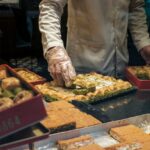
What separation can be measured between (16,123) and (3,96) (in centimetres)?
13

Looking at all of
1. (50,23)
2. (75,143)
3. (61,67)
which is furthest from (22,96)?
(50,23)

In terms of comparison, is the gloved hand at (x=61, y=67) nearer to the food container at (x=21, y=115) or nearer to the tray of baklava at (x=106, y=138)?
the tray of baklava at (x=106, y=138)

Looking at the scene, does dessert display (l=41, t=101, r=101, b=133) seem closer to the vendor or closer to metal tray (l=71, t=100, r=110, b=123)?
metal tray (l=71, t=100, r=110, b=123)

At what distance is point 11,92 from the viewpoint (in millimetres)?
1111

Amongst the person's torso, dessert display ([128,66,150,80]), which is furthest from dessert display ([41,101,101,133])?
the person's torso

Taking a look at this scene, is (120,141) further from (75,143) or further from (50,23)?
(50,23)

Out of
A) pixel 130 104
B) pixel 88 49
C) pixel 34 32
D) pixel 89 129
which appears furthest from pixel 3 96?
pixel 34 32

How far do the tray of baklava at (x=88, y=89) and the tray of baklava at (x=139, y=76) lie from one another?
6 cm

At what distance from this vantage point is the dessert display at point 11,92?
1.00 m

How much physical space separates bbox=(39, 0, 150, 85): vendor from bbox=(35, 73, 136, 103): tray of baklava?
258 millimetres

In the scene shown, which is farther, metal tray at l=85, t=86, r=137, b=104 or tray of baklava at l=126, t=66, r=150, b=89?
tray of baklava at l=126, t=66, r=150, b=89

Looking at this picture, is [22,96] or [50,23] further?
[50,23]

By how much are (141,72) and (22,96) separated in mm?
1238

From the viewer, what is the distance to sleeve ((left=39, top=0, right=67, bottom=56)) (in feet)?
6.64
